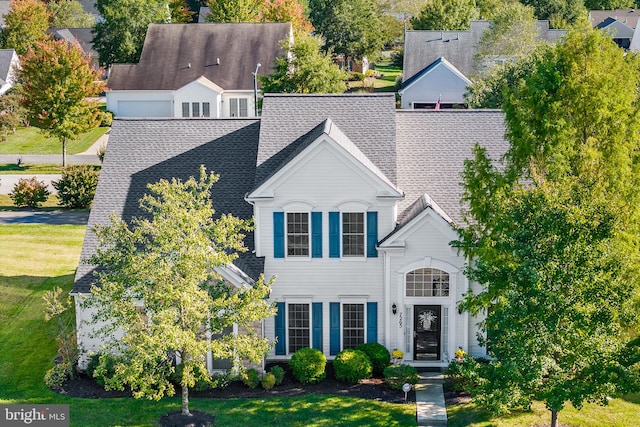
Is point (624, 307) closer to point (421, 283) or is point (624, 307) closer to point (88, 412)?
point (421, 283)

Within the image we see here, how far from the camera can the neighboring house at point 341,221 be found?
30.5 metres

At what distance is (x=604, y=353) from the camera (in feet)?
75.6

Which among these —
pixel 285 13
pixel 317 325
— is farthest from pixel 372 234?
pixel 285 13

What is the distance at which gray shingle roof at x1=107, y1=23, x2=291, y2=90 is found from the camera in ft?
229

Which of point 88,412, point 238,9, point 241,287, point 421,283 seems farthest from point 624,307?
point 238,9

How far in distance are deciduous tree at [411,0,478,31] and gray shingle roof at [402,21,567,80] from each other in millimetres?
12531

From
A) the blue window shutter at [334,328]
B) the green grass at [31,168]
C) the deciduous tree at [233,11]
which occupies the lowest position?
the blue window shutter at [334,328]

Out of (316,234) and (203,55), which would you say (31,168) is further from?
(316,234)

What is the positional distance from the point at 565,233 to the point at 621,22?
3455 inches

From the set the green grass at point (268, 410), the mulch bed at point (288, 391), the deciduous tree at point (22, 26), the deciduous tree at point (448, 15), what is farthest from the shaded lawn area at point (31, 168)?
the deciduous tree at point (448, 15)

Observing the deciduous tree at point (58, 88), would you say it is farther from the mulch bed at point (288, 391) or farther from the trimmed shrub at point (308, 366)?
the trimmed shrub at point (308, 366)

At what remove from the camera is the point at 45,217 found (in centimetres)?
5091

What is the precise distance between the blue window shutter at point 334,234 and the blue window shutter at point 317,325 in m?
1.82

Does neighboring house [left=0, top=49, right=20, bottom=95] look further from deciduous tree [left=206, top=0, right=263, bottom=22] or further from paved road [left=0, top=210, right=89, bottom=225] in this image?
paved road [left=0, top=210, right=89, bottom=225]
